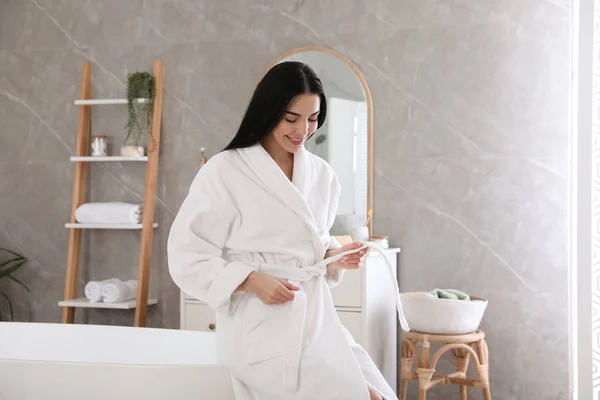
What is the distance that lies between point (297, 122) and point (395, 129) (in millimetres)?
2022

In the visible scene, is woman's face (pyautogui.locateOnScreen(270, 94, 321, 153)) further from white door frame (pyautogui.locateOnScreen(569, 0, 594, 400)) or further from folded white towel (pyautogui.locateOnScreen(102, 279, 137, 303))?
folded white towel (pyautogui.locateOnScreen(102, 279, 137, 303))

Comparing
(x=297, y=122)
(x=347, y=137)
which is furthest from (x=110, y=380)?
(x=347, y=137)

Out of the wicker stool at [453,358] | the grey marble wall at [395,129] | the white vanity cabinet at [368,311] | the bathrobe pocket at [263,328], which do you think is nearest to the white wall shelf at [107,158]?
the grey marble wall at [395,129]

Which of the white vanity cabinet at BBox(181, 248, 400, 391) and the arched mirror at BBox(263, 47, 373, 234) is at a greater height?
the arched mirror at BBox(263, 47, 373, 234)

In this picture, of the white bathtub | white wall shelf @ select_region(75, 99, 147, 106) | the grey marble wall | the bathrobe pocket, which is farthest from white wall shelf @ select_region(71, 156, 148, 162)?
the bathrobe pocket

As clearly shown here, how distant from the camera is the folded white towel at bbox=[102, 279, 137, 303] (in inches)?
160

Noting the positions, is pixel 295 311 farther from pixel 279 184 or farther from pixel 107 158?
pixel 107 158

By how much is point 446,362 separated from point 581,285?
1.05m

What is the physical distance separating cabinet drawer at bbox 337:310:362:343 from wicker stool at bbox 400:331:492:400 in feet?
0.65

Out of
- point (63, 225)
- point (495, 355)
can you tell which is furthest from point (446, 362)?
point (63, 225)

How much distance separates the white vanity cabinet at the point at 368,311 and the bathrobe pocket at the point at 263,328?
59.6 inches

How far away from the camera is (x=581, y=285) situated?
291 centimetres

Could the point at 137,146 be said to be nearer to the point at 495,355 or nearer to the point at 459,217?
the point at 459,217

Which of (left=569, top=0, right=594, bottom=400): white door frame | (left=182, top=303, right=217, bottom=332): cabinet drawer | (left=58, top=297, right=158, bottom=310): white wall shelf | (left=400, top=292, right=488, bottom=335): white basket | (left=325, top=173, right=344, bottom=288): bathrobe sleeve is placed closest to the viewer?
(left=325, top=173, right=344, bottom=288): bathrobe sleeve
